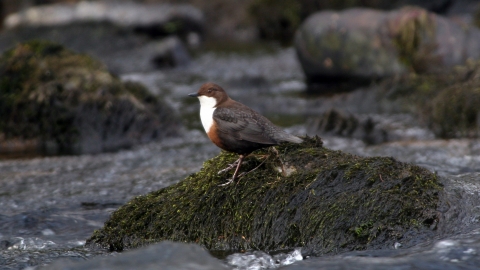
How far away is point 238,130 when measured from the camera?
4.14 metres

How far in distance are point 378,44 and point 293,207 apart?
7.65 metres

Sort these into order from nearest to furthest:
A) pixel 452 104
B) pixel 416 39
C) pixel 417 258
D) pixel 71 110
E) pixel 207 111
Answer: pixel 417 258 → pixel 207 111 → pixel 452 104 → pixel 71 110 → pixel 416 39

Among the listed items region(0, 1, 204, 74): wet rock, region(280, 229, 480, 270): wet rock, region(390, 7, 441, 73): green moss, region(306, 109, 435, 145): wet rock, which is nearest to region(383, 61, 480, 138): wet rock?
region(306, 109, 435, 145): wet rock

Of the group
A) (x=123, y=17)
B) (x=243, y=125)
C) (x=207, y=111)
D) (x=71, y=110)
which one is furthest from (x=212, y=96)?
(x=123, y=17)

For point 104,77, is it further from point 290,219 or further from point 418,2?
point 418,2

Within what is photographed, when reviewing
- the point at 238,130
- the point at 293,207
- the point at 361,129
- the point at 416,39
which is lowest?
the point at 361,129

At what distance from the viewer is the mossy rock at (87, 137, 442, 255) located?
3.60 meters

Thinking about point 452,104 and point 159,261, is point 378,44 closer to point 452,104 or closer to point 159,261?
point 452,104

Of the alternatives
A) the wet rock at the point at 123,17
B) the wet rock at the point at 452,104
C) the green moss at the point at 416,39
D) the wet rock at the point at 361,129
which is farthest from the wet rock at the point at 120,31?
the wet rock at the point at 361,129

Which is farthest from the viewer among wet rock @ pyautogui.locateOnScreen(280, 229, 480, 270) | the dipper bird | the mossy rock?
the dipper bird

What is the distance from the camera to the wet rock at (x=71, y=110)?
27.0ft

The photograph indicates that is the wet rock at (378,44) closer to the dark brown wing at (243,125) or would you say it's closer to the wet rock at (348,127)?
the wet rock at (348,127)

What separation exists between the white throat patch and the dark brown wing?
49mm

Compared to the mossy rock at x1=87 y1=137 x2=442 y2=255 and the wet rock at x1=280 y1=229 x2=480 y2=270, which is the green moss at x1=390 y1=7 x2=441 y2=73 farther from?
the wet rock at x1=280 y1=229 x2=480 y2=270
